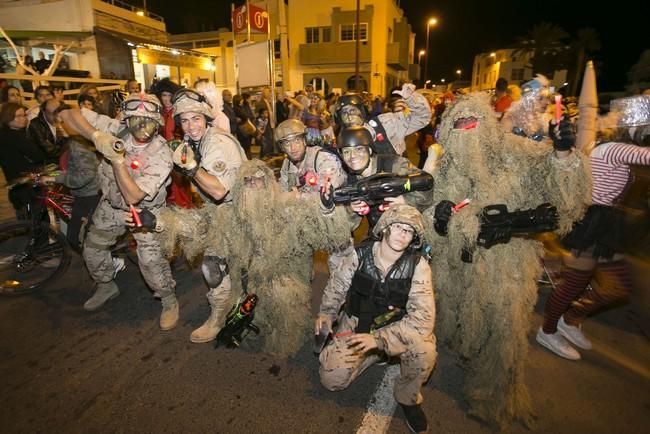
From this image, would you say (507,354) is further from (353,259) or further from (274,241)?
(274,241)

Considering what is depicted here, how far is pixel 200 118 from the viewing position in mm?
3363

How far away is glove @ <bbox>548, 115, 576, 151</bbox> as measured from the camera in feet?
7.37

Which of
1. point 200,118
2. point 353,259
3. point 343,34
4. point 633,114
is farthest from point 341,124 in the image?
point 343,34

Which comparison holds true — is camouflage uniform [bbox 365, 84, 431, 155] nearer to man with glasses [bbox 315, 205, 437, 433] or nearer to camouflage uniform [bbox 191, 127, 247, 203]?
camouflage uniform [bbox 191, 127, 247, 203]

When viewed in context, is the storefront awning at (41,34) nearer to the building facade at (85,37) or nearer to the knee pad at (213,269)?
the building facade at (85,37)

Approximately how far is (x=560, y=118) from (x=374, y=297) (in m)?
1.70

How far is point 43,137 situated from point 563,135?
20.0 feet

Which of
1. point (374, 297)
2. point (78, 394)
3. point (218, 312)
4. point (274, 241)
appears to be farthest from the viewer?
point (218, 312)

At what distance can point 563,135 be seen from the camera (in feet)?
7.42

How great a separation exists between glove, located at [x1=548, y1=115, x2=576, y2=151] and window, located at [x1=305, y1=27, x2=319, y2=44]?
3180 cm

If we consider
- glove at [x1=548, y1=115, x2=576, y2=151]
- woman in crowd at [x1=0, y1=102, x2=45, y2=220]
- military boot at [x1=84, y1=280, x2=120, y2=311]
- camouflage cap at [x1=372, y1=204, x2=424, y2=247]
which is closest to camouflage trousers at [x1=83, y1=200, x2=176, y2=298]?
military boot at [x1=84, y1=280, x2=120, y2=311]

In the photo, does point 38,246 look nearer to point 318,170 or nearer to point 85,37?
point 318,170

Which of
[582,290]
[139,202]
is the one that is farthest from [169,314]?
[582,290]

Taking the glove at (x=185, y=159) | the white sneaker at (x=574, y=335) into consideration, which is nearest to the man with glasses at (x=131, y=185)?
the glove at (x=185, y=159)
